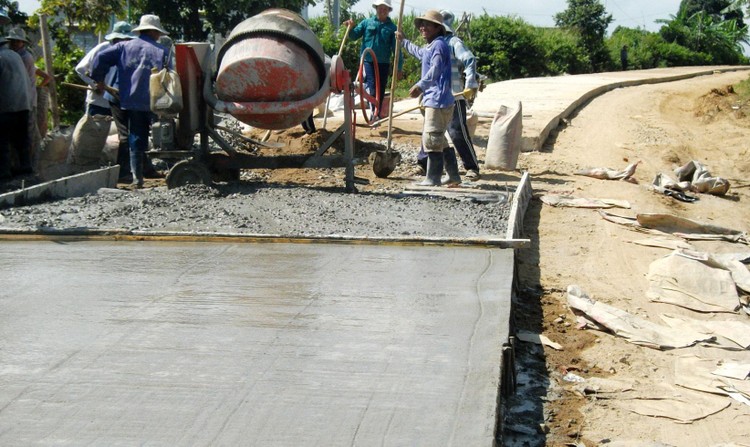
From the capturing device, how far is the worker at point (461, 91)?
9295mm

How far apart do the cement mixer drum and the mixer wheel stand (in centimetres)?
65

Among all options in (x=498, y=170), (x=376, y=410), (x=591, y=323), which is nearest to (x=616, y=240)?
(x=591, y=323)

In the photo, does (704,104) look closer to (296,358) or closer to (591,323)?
(591,323)

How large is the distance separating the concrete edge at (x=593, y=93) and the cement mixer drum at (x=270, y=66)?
484 centimetres

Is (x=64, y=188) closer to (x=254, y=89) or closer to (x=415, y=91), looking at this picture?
(x=254, y=89)

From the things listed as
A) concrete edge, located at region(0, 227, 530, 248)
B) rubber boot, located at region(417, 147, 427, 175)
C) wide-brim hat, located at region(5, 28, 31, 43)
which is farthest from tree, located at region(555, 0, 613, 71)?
concrete edge, located at region(0, 227, 530, 248)

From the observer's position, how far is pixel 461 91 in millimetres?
9508

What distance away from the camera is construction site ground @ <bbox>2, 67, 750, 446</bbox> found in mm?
4184

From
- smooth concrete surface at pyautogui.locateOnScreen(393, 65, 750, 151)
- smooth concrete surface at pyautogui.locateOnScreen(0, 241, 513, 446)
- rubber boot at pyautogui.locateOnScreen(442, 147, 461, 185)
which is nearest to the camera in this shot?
smooth concrete surface at pyautogui.locateOnScreen(0, 241, 513, 446)

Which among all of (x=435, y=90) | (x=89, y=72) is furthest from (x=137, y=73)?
(x=435, y=90)

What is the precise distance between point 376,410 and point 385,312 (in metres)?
1.22

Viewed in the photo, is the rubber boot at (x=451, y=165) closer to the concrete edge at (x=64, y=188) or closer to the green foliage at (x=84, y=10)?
the concrete edge at (x=64, y=188)

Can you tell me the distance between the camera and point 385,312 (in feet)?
15.6

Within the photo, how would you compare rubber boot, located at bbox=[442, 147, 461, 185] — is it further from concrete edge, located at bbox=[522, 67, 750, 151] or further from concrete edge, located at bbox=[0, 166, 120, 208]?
concrete edge, located at bbox=[522, 67, 750, 151]
